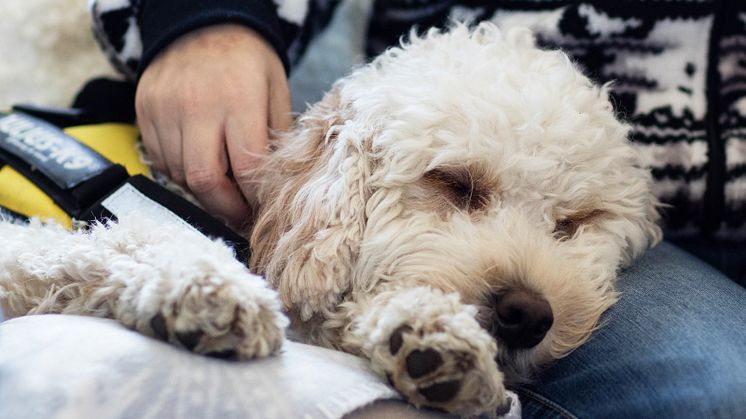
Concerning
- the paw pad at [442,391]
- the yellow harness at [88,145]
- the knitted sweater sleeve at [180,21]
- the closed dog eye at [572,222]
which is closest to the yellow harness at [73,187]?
the yellow harness at [88,145]

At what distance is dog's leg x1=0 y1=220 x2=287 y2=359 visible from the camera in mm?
1009

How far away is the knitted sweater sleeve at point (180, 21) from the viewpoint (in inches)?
69.5

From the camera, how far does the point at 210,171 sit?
160 cm

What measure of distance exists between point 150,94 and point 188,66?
0.12 metres

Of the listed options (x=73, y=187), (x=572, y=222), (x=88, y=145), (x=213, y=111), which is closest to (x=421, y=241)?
(x=572, y=222)

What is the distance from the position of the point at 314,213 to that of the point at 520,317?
0.44 metres

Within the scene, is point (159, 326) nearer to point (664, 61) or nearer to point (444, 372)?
point (444, 372)

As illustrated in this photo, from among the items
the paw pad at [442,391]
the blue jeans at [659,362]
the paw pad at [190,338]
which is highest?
the paw pad at [190,338]

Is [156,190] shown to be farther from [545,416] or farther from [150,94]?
[545,416]

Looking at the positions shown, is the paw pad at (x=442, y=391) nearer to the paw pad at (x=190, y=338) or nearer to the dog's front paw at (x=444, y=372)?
the dog's front paw at (x=444, y=372)

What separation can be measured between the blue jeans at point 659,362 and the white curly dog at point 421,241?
0.06m

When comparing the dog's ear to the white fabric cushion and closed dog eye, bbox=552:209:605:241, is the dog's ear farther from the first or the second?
closed dog eye, bbox=552:209:605:241

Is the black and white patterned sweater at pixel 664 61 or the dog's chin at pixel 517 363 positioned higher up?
the black and white patterned sweater at pixel 664 61

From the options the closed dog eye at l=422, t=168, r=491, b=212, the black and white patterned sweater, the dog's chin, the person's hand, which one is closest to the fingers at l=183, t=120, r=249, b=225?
the person's hand
